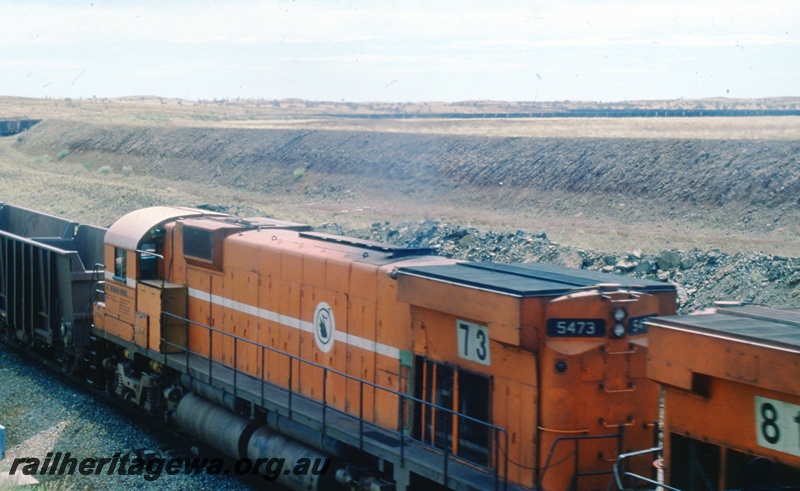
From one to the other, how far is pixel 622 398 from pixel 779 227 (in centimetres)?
2505

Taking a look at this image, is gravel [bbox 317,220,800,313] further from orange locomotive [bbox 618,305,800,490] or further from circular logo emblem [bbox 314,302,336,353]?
orange locomotive [bbox 618,305,800,490]

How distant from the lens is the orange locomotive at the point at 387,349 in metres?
8.36

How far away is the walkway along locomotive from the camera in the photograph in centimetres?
838

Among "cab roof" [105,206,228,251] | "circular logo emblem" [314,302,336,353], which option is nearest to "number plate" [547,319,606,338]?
"circular logo emblem" [314,302,336,353]

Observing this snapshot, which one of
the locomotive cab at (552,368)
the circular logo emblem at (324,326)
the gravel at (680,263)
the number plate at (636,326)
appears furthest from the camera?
the gravel at (680,263)

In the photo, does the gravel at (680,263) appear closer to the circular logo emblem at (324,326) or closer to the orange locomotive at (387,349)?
the orange locomotive at (387,349)

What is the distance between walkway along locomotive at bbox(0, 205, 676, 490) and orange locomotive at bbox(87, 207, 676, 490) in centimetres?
3

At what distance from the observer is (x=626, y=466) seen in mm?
8422

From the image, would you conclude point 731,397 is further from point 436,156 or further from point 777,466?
point 436,156

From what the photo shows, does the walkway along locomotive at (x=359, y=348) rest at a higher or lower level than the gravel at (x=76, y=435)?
higher

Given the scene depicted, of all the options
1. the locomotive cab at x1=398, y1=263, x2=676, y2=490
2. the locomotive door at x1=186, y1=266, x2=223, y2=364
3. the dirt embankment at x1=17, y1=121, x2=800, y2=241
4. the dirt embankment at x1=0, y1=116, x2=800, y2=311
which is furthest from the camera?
the dirt embankment at x1=17, y1=121, x2=800, y2=241

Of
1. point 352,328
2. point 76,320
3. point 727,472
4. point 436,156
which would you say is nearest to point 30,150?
point 436,156

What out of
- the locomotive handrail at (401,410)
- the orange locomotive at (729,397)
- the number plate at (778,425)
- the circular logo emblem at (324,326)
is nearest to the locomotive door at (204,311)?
the locomotive handrail at (401,410)

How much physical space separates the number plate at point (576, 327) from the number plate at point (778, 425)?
204 cm
